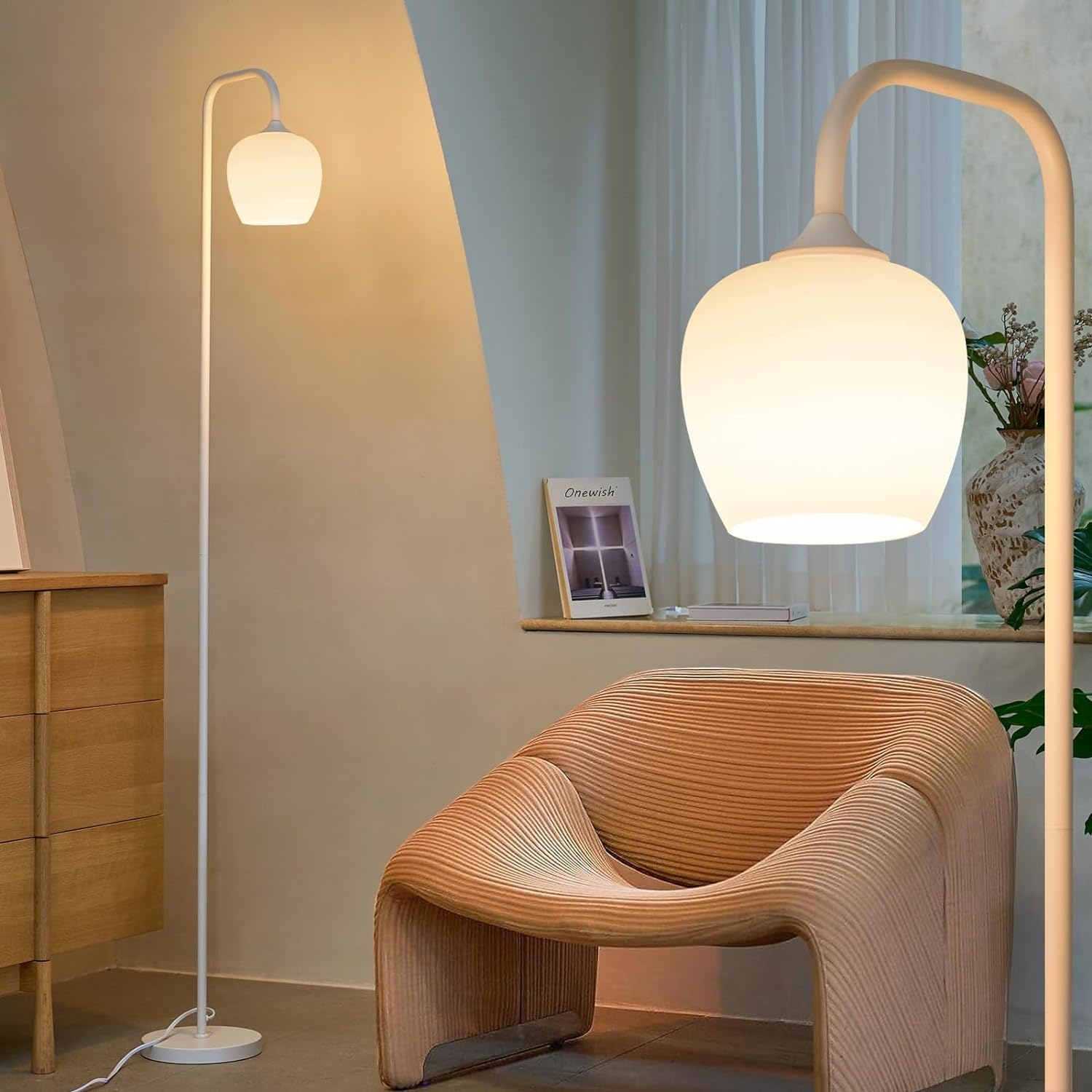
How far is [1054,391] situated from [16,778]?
2356 mm

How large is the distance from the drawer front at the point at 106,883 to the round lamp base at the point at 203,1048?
0.78 feet

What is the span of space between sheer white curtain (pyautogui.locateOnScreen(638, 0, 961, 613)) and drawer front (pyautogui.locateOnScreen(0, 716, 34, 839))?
1.69 m

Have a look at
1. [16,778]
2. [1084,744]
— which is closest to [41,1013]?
[16,778]

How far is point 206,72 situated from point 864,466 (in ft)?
9.02

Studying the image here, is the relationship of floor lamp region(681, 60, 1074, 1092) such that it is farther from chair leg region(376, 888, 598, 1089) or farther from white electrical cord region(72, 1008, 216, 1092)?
white electrical cord region(72, 1008, 216, 1092)

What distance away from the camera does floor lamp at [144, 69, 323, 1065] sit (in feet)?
9.74

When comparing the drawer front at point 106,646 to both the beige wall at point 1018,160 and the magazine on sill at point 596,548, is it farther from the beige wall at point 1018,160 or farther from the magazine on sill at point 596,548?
the beige wall at point 1018,160

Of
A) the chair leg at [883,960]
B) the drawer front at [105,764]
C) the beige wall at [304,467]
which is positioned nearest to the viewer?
the chair leg at [883,960]

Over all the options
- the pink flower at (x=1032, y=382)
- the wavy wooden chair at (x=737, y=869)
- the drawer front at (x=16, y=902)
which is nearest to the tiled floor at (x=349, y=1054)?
the wavy wooden chair at (x=737, y=869)

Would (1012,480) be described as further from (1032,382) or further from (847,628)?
(847,628)

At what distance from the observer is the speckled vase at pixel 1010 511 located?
10.5 ft

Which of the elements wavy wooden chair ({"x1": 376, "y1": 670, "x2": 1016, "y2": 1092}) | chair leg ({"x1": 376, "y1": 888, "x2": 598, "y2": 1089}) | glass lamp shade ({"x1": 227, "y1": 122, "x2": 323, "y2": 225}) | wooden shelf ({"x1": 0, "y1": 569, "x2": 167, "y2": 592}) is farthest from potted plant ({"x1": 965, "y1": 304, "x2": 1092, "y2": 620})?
wooden shelf ({"x1": 0, "y1": 569, "x2": 167, "y2": 592})

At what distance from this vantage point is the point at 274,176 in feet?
9.71

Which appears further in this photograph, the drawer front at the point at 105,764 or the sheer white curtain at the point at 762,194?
the sheer white curtain at the point at 762,194
